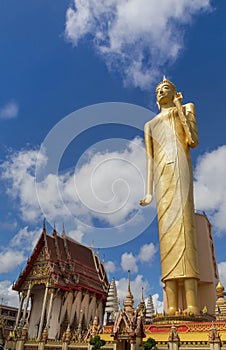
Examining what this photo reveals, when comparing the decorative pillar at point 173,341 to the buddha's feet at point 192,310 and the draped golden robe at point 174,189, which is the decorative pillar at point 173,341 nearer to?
the buddha's feet at point 192,310

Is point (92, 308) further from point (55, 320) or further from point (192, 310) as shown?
point (192, 310)

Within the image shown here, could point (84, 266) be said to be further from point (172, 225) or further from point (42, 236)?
point (172, 225)

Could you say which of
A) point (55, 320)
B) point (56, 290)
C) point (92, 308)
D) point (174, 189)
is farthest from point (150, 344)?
point (92, 308)

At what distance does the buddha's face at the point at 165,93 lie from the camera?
17828mm

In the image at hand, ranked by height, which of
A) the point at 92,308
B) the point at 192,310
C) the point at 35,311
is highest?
the point at 92,308

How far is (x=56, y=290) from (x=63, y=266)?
2.37 metres

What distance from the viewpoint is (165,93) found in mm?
17812

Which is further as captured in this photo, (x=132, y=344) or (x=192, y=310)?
(x=192, y=310)

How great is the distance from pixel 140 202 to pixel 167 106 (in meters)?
5.54

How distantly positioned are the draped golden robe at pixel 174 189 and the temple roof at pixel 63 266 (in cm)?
1012

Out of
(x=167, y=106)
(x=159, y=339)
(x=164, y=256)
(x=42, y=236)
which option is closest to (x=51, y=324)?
(x=42, y=236)

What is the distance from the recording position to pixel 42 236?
81.6 ft

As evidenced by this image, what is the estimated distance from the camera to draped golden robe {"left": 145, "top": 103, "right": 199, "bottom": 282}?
1463 cm

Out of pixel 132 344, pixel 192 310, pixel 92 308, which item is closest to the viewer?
pixel 132 344
